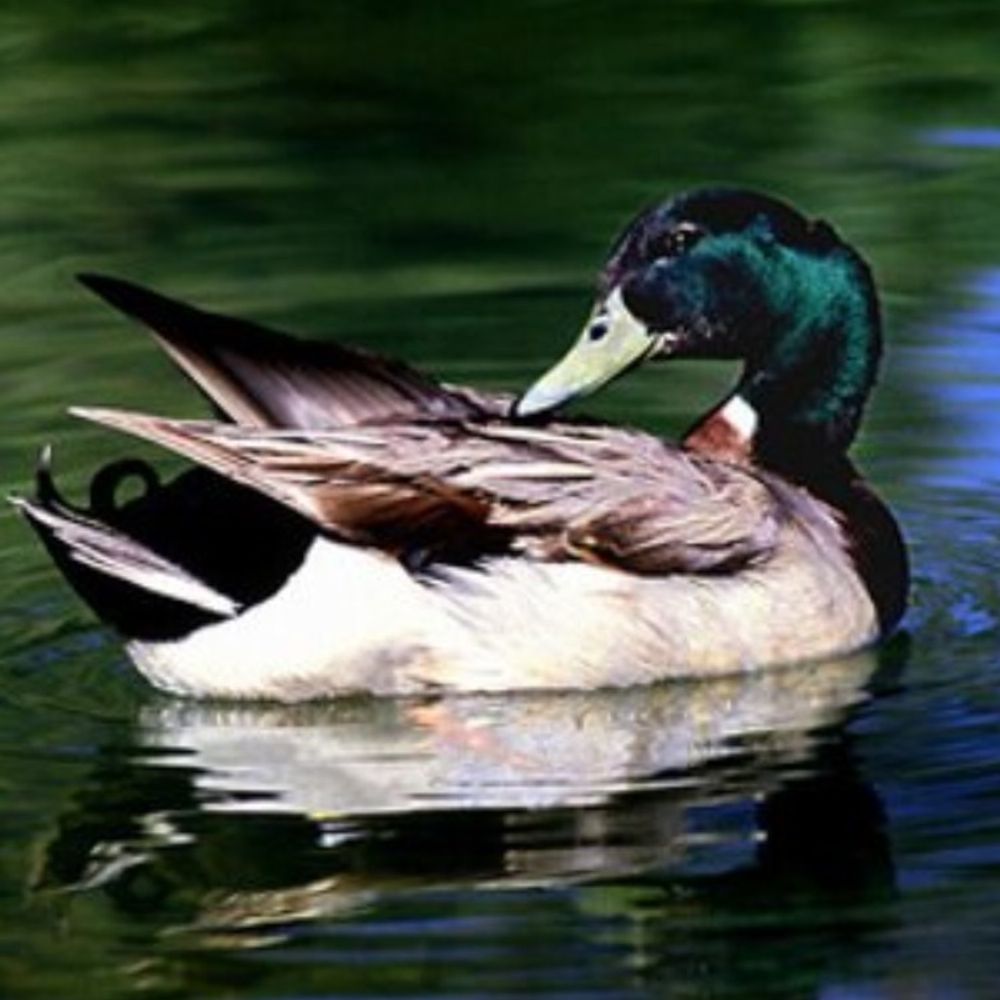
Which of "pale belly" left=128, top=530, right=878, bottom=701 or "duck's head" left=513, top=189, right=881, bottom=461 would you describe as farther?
"duck's head" left=513, top=189, right=881, bottom=461

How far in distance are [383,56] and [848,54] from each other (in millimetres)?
1480

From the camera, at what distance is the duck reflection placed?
30.7ft

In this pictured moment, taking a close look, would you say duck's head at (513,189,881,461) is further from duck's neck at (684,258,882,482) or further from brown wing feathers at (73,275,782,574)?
brown wing feathers at (73,275,782,574)

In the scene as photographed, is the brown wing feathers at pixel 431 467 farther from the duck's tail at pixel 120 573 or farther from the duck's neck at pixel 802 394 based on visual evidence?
the duck's neck at pixel 802 394

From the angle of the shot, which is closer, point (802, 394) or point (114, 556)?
point (114, 556)

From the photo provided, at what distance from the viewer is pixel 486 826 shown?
9.63 metres

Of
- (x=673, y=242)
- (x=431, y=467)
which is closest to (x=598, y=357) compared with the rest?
(x=673, y=242)

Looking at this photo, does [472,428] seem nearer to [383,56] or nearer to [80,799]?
[80,799]

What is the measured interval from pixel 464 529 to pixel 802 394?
1.07 m

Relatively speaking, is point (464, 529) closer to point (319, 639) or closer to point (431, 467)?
point (431, 467)

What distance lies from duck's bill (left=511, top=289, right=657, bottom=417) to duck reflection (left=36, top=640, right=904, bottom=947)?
66 centimetres

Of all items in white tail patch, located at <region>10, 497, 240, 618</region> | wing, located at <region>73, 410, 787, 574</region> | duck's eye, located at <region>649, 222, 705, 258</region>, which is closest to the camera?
white tail patch, located at <region>10, 497, 240, 618</region>

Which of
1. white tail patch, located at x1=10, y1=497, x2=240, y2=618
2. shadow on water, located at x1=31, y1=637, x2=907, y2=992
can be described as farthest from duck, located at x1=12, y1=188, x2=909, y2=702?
shadow on water, located at x1=31, y1=637, x2=907, y2=992

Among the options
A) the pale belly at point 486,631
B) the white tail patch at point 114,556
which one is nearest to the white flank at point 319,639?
the pale belly at point 486,631
